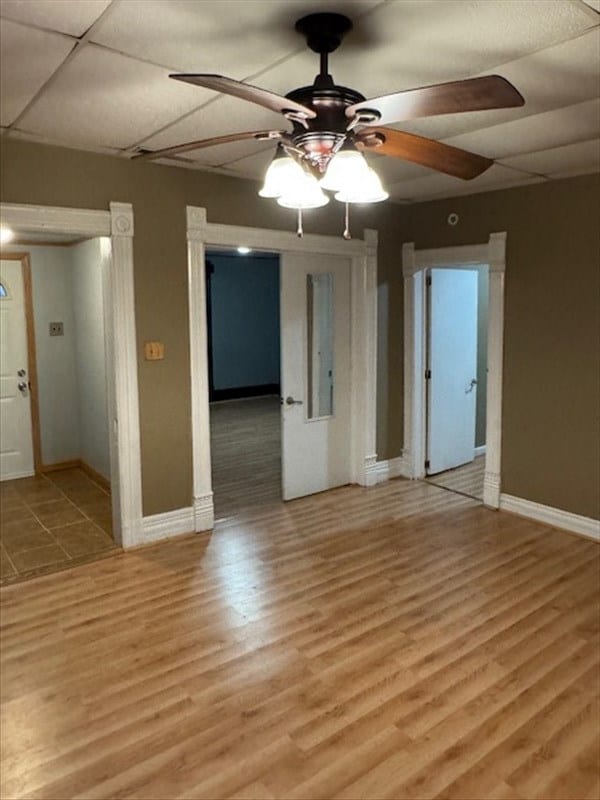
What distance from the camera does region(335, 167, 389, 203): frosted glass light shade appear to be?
7.09 feet

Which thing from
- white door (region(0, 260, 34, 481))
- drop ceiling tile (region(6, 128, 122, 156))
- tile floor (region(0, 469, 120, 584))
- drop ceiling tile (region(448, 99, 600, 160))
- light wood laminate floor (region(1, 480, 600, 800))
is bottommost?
light wood laminate floor (region(1, 480, 600, 800))

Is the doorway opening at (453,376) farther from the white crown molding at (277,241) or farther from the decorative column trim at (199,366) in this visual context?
the decorative column trim at (199,366)

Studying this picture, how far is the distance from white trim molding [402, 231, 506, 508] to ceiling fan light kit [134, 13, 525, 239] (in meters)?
2.42

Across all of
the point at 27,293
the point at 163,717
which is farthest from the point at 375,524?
the point at 27,293

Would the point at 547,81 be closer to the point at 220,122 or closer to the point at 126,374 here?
the point at 220,122

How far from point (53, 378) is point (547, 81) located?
519cm

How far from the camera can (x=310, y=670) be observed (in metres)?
2.78

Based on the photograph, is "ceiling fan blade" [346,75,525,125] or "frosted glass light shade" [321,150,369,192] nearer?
"ceiling fan blade" [346,75,525,125]

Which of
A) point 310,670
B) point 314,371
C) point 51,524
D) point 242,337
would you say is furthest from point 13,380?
point 242,337

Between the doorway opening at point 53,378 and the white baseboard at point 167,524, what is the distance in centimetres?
95

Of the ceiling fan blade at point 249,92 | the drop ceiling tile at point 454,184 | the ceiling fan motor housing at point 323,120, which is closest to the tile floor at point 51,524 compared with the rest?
the ceiling fan motor housing at point 323,120

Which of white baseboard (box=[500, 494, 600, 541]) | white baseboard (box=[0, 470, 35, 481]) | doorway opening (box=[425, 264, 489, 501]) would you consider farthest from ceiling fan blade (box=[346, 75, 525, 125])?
white baseboard (box=[0, 470, 35, 481])

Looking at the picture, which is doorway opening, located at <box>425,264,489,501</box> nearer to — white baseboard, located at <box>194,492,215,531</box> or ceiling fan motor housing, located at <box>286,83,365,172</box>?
white baseboard, located at <box>194,492,215,531</box>

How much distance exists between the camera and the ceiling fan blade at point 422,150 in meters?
2.18
